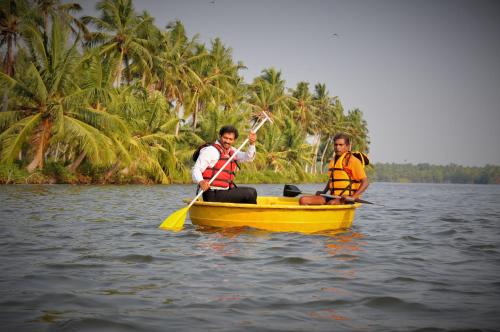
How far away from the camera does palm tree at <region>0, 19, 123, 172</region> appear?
20.3 m

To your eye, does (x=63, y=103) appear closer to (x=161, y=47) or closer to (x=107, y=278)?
(x=161, y=47)

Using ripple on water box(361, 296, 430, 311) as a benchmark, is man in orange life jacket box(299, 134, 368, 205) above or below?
above

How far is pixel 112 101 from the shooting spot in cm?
2261

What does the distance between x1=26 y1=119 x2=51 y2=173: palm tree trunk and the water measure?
51.1 feet

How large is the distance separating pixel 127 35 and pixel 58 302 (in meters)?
27.8

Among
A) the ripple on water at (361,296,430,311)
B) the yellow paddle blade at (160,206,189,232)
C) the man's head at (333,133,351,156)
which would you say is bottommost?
the ripple on water at (361,296,430,311)

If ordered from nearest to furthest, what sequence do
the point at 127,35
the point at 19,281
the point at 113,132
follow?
the point at 19,281 < the point at 113,132 < the point at 127,35

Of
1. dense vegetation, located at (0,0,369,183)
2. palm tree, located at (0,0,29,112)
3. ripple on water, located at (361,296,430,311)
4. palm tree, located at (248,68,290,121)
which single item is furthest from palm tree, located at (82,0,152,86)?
ripple on water, located at (361,296,430,311)

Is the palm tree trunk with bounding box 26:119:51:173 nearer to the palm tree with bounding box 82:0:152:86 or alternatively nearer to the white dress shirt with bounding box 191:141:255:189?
the palm tree with bounding box 82:0:152:86

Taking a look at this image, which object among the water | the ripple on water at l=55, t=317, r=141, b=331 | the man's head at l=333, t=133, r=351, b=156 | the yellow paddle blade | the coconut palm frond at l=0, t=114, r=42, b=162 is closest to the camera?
the ripple on water at l=55, t=317, r=141, b=331

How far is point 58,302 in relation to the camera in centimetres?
325

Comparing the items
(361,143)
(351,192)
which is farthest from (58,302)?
(361,143)

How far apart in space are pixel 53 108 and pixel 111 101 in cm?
293

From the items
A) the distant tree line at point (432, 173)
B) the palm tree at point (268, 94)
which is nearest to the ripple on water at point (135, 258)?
the palm tree at point (268, 94)
